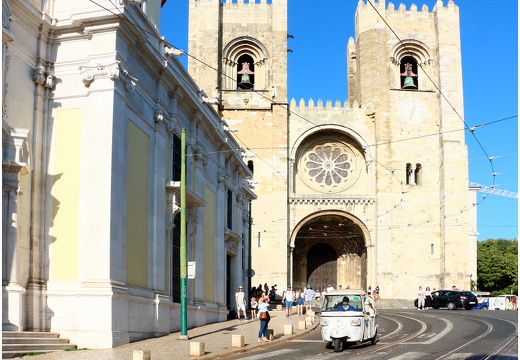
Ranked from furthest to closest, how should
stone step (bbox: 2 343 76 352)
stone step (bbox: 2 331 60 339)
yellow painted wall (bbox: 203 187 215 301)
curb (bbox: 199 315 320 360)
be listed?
yellow painted wall (bbox: 203 187 215 301) → stone step (bbox: 2 331 60 339) → curb (bbox: 199 315 320 360) → stone step (bbox: 2 343 76 352)

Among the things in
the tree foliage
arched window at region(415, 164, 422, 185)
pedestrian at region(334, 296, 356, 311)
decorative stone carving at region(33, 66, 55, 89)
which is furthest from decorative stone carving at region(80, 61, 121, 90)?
the tree foliage

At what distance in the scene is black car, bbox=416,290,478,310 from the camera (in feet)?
134

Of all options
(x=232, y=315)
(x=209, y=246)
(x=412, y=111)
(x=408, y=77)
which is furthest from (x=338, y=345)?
(x=408, y=77)

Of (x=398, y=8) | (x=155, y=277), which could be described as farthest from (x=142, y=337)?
(x=398, y=8)

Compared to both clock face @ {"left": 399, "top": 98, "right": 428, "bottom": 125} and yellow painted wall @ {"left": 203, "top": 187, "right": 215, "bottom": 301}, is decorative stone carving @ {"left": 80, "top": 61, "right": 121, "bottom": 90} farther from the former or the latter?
clock face @ {"left": 399, "top": 98, "right": 428, "bottom": 125}

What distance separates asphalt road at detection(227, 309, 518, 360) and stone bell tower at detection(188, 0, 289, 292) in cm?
2435

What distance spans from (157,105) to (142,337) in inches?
260

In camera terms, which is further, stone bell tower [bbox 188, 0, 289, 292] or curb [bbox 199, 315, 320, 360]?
stone bell tower [bbox 188, 0, 289, 292]

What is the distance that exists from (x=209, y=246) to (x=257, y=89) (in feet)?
88.6

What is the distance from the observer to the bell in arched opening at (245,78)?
5226cm

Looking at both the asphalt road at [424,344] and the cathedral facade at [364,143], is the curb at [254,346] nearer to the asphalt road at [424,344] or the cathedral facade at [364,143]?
the asphalt road at [424,344]

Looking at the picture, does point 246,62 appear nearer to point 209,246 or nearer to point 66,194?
point 209,246

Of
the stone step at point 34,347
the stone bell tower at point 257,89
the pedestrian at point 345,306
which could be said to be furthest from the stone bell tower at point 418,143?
the stone step at point 34,347

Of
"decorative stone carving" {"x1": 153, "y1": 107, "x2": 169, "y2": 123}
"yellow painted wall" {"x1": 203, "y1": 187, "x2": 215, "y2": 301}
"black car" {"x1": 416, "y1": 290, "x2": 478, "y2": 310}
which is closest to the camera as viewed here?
"decorative stone carving" {"x1": 153, "y1": 107, "x2": 169, "y2": 123}
